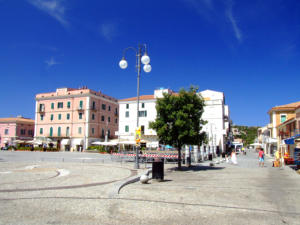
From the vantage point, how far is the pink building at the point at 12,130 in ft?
217

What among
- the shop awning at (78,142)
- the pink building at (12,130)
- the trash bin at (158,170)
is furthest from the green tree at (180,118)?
the pink building at (12,130)

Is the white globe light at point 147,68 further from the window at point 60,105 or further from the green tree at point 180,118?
the window at point 60,105

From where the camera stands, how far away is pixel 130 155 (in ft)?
81.8

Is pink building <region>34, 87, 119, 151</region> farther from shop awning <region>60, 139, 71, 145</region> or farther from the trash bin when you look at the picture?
the trash bin

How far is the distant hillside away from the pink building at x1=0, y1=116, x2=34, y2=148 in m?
92.6

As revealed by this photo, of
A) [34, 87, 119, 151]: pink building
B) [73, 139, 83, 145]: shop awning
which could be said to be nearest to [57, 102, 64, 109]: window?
[34, 87, 119, 151]: pink building

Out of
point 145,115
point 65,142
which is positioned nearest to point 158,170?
point 145,115

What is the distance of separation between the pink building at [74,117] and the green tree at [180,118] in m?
39.5

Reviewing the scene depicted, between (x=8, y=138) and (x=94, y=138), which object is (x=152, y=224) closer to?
(x=94, y=138)

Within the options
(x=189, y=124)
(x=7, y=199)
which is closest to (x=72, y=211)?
(x=7, y=199)

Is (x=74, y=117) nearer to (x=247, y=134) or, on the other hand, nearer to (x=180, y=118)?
(x=180, y=118)

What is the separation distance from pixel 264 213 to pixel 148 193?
3.58 meters

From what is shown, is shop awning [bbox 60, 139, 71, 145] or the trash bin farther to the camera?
shop awning [bbox 60, 139, 71, 145]

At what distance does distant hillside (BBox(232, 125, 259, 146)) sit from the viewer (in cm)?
12419
